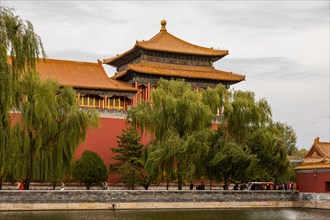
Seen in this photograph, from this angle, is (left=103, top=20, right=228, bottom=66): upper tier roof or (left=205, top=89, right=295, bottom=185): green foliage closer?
(left=205, top=89, right=295, bottom=185): green foliage

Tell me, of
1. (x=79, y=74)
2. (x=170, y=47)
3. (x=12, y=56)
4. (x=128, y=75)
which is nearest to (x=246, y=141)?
(x=128, y=75)

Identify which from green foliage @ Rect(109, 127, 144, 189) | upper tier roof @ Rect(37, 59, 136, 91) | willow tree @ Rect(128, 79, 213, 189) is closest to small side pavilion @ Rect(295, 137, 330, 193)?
willow tree @ Rect(128, 79, 213, 189)

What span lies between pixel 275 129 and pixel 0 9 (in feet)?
49.0

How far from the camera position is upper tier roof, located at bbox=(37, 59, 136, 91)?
27.2m

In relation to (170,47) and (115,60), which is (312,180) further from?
(115,60)

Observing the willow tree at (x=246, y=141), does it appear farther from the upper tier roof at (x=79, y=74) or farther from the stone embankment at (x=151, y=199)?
the upper tier roof at (x=79, y=74)

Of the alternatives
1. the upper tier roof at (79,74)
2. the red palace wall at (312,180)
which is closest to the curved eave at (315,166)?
the red palace wall at (312,180)

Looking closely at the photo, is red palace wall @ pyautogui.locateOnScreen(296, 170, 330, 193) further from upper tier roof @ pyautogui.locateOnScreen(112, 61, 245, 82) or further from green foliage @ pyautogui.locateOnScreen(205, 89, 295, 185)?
upper tier roof @ pyautogui.locateOnScreen(112, 61, 245, 82)

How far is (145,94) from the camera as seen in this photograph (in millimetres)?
29688

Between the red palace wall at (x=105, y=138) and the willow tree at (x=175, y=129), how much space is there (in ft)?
12.2

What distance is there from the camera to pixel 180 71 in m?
30.3

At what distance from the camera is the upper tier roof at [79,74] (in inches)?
1072

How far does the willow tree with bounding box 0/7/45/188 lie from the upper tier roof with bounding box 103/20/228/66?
762 inches

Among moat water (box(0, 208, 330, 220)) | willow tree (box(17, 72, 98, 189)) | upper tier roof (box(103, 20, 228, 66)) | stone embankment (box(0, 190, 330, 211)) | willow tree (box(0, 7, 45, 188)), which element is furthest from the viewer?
upper tier roof (box(103, 20, 228, 66))
